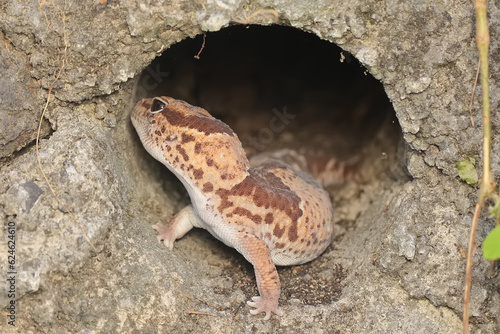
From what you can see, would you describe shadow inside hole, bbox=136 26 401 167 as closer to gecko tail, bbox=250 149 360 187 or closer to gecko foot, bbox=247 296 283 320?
gecko tail, bbox=250 149 360 187

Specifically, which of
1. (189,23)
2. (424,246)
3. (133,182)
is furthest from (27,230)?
(424,246)

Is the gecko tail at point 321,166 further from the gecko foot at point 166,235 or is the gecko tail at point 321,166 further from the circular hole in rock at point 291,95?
the gecko foot at point 166,235

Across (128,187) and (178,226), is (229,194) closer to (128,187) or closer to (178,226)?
(178,226)

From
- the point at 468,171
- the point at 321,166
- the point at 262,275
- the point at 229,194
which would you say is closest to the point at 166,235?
the point at 229,194

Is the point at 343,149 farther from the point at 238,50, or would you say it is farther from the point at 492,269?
the point at 492,269

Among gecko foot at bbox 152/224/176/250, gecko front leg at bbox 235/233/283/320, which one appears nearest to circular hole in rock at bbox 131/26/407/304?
gecko front leg at bbox 235/233/283/320

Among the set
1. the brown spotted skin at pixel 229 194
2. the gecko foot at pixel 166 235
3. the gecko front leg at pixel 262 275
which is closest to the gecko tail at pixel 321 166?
the brown spotted skin at pixel 229 194
